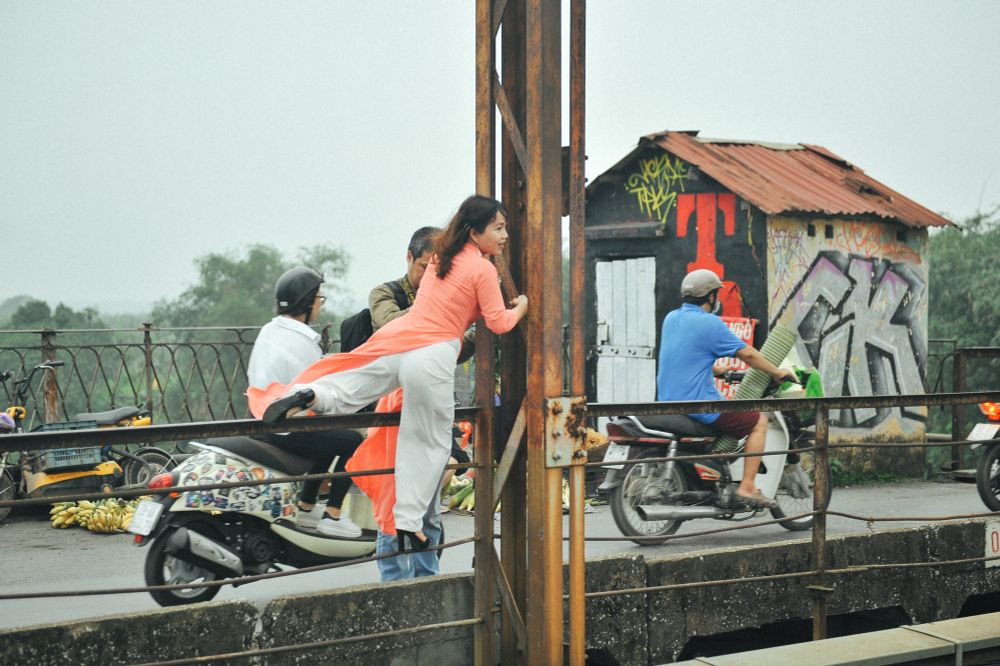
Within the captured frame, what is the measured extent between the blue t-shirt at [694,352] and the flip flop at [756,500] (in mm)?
556

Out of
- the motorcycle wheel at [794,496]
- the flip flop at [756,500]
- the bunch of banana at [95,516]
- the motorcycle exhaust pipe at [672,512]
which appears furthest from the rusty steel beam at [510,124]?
the bunch of banana at [95,516]

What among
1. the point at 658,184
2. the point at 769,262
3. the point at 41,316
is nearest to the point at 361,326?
the point at 769,262

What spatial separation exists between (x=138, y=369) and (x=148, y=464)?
389 cm

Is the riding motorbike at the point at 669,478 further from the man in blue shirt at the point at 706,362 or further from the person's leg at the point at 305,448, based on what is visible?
the person's leg at the point at 305,448

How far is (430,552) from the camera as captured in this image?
5.55 m

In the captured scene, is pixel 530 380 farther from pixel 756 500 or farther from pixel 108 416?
pixel 108 416

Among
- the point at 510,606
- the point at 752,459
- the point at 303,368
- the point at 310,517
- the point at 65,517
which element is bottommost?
the point at 65,517

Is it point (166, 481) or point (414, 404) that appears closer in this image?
point (414, 404)

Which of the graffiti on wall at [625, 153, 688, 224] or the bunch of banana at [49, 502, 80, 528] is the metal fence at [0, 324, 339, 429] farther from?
the graffiti on wall at [625, 153, 688, 224]

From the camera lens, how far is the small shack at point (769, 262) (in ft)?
37.6

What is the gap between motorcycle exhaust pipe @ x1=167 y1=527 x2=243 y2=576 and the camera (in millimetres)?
5531

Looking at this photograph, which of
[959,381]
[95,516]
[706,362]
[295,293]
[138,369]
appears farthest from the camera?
[138,369]

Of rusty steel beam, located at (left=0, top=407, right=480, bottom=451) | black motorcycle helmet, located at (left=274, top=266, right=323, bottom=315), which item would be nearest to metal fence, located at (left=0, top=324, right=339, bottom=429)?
black motorcycle helmet, located at (left=274, top=266, right=323, bottom=315)

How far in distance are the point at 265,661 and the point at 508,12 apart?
2976mm
